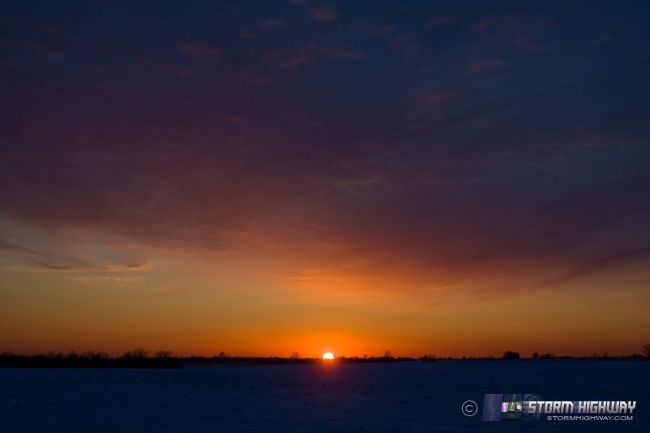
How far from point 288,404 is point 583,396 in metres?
23.4

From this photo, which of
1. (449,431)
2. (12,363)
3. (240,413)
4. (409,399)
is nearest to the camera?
(449,431)

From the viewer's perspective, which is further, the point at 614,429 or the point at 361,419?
the point at 361,419

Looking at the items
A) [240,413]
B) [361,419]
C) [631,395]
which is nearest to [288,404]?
[240,413]

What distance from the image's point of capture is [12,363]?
121 m

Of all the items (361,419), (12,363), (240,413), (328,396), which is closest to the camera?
(361,419)

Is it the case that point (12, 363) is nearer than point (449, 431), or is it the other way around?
point (449, 431)

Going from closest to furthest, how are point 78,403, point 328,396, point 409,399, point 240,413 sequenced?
point 240,413 → point 78,403 → point 409,399 → point 328,396

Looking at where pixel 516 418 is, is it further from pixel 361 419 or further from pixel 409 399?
pixel 409 399

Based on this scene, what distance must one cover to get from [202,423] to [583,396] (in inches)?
1251

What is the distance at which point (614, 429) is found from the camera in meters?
27.2

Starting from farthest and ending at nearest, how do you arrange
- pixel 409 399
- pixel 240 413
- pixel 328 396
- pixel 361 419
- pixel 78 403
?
pixel 328 396, pixel 409 399, pixel 78 403, pixel 240 413, pixel 361 419

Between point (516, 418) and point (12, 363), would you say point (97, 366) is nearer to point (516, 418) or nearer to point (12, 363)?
point (12, 363)

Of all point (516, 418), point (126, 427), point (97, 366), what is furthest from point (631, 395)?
point (97, 366)

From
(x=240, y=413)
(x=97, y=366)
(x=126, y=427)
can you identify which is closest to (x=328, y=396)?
(x=240, y=413)
